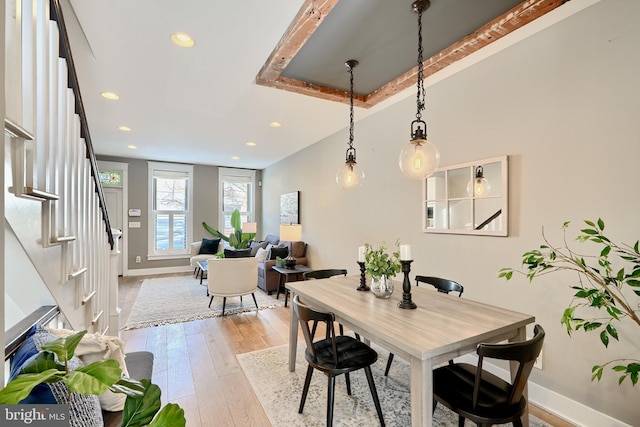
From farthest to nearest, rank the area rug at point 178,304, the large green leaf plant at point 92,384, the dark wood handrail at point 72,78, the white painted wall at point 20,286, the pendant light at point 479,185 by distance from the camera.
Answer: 1. the area rug at point 178,304
2. the pendant light at point 479,185
3. the dark wood handrail at point 72,78
4. the white painted wall at point 20,286
5. the large green leaf plant at point 92,384

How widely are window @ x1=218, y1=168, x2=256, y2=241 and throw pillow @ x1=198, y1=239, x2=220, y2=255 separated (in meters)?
0.76

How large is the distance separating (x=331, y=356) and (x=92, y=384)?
1472 mm

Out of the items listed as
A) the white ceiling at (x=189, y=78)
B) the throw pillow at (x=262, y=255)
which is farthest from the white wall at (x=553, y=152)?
the throw pillow at (x=262, y=255)

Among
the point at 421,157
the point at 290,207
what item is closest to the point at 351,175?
the point at 421,157

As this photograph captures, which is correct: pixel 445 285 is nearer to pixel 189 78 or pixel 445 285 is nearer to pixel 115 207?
pixel 189 78

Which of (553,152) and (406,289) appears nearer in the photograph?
(406,289)

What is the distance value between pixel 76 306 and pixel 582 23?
3667 millimetres

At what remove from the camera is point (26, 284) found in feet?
4.91

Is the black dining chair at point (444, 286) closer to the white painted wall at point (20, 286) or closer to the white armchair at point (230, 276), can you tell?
the white armchair at point (230, 276)

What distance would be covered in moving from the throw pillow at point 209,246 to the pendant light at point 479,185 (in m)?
5.61

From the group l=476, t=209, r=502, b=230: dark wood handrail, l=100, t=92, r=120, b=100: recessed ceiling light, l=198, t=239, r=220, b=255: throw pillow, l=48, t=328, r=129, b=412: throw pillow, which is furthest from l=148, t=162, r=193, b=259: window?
l=476, t=209, r=502, b=230: dark wood handrail

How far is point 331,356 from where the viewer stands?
1842 millimetres

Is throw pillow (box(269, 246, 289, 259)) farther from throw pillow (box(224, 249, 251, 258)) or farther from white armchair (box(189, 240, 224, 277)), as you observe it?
white armchair (box(189, 240, 224, 277))

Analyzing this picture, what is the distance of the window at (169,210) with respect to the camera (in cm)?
668
